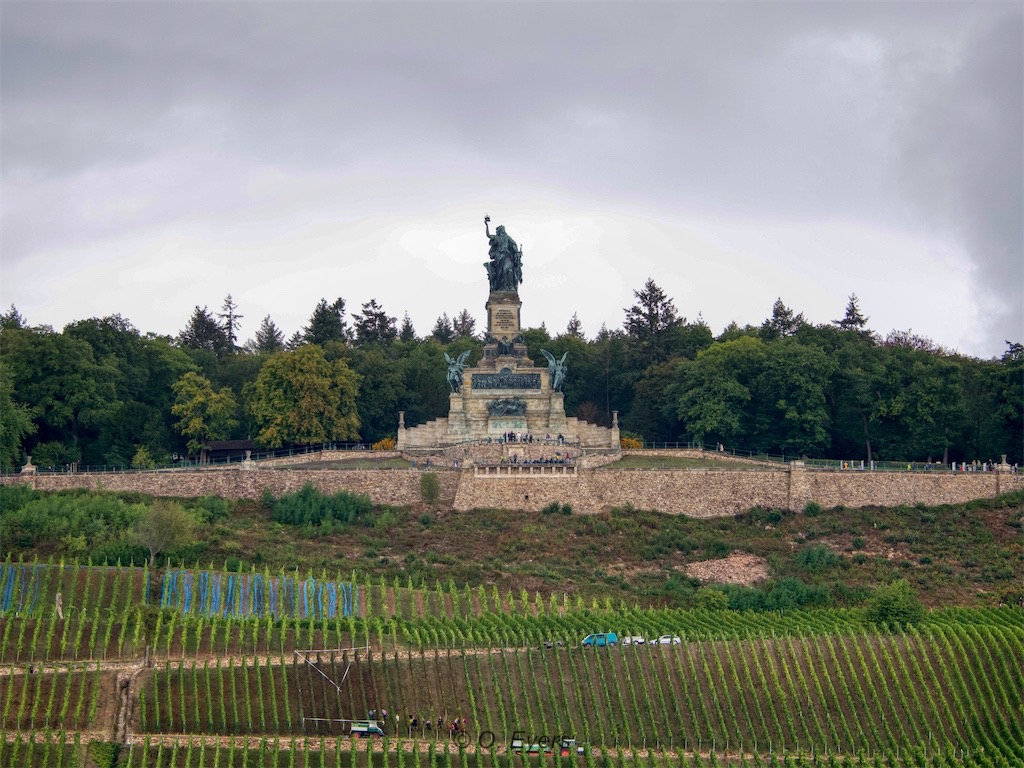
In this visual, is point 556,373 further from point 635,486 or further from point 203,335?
point 203,335

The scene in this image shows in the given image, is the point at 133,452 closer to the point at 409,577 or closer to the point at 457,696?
the point at 409,577

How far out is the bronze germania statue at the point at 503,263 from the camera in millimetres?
84562

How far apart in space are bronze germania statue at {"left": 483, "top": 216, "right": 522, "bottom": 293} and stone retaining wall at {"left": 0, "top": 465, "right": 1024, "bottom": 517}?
1782 centimetres

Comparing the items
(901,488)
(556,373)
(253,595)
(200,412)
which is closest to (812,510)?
(901,488)

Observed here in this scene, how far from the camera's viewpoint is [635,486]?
2751 inches

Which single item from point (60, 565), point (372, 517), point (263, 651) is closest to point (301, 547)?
A: point (372, 517)

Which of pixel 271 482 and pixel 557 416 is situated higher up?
pixel 557 416

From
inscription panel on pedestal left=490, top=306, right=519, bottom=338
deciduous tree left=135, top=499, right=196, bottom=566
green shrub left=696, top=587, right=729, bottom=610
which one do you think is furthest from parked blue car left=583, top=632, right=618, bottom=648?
Answer: inscription panel on pedestal left=490, top=306, right=519, bottom=338

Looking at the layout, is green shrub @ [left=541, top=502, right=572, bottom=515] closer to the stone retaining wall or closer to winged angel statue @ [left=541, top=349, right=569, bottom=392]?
the stone retaining wall

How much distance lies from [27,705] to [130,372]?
130 ft

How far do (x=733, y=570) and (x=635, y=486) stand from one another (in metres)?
9.45

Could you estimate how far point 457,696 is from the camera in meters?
44.5

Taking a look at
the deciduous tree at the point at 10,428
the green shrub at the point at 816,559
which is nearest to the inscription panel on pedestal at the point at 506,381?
the green shrub at the point at 816,559

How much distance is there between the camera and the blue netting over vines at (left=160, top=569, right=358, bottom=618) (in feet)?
168
